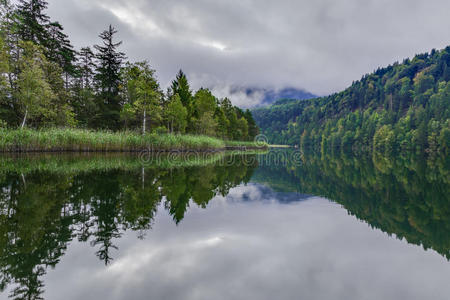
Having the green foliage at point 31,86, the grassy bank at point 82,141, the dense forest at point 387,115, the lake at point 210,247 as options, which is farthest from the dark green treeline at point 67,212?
the dense forest at point 387,115

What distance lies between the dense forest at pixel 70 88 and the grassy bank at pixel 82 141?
1572 mm

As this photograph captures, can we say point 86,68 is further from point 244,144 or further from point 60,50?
point 244,144

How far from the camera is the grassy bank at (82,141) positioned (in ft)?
64.1

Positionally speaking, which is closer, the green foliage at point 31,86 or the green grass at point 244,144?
the green foliage at point 31,86

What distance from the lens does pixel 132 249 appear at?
3.67 meters

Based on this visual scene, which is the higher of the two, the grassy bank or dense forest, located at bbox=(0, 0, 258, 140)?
dense forest, located at bbox=(0, 0, 258, 140)

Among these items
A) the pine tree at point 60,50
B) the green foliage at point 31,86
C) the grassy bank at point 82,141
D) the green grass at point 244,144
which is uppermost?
the pine tree at point 60,50

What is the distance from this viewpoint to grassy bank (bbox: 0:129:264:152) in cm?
1955

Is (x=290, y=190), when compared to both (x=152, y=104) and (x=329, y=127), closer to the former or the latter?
(x=152, y=104)

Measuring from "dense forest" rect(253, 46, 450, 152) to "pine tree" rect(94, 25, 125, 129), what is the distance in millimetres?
72920

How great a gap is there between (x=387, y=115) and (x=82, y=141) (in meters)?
109

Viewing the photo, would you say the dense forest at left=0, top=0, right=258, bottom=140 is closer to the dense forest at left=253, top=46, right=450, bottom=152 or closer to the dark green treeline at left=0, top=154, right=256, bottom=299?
the dark green treeline at left=0, top=154, right=256, bottom=299

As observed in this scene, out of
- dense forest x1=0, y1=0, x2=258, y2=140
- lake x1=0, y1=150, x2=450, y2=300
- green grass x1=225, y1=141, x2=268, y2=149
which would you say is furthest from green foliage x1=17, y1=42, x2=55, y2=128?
green grass x1=225, y1=141, x2=268, y2=149

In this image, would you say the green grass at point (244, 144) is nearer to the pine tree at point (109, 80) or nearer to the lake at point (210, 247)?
the pine tree at point (109, 80)
